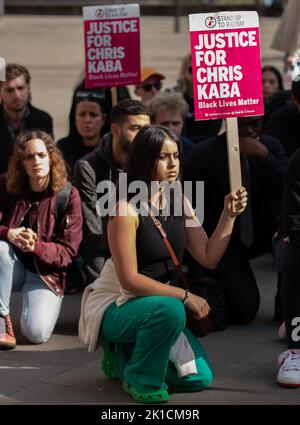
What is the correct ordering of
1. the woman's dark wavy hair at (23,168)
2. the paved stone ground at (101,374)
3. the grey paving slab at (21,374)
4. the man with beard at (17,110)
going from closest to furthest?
1. the paved stone ground at (101,374)
2. the grey paving slab at (21,374)
3. the woman's dark wavy hair at (23,168)
4. the man with beard at (17,110)

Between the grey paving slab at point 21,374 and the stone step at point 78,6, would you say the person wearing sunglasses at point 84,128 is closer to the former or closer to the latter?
the grey paving slab at point 21,374

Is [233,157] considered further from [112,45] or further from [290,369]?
[112,45]

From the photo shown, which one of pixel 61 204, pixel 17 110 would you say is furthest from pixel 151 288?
pixel 17 110

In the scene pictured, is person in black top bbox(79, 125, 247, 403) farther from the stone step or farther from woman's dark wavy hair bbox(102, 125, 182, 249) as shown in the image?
the stone step

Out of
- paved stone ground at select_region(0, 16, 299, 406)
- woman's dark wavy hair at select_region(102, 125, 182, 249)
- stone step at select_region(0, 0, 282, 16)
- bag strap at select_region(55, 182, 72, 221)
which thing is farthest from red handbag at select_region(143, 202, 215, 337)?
stone step at select_region(0, 0, 282, 16)

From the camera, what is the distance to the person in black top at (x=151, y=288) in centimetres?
467

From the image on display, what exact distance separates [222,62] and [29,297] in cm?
192

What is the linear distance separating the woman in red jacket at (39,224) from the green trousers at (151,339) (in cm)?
111

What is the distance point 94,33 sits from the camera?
761cm

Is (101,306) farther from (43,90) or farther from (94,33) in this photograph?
(43,90)

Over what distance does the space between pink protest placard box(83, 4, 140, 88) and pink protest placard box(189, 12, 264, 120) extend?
8.08 ft

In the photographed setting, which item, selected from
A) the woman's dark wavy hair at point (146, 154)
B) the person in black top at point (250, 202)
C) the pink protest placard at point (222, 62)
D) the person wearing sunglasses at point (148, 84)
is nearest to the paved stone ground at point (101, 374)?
the person in black top at point (250, 202)
